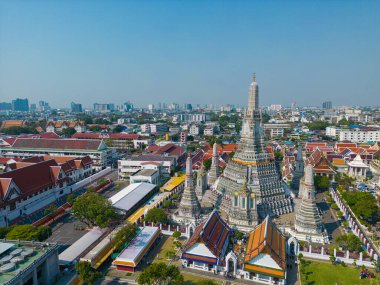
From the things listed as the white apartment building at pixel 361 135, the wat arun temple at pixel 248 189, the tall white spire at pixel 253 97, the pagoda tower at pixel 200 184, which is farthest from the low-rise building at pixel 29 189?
the white apartment building at pixel 361 135

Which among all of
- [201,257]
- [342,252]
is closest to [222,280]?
[201,257]

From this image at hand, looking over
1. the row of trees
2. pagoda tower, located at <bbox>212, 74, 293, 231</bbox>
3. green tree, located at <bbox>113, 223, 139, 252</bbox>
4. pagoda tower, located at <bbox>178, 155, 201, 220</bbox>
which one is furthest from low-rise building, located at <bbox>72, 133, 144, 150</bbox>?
the row of trees

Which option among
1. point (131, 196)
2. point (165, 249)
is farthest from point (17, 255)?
point (131, 196)

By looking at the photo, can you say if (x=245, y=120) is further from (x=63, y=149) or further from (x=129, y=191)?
(x=63, y=149)

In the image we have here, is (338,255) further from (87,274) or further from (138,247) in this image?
(87,274)

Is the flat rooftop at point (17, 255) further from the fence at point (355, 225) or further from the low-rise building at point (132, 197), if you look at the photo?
the fence at point (355, 225)
